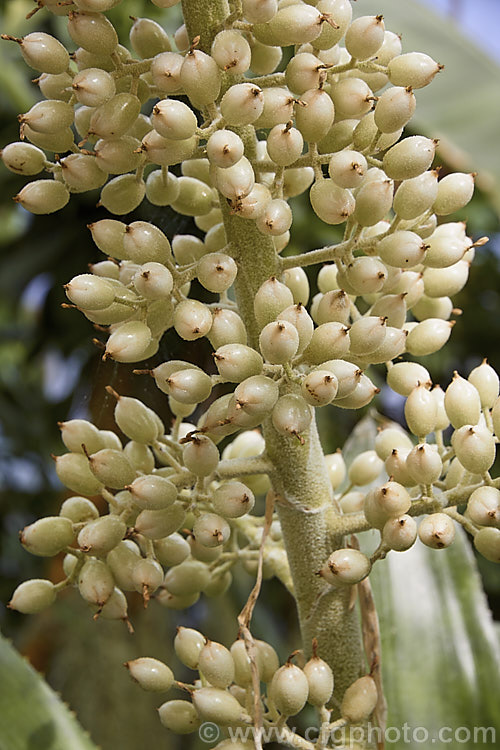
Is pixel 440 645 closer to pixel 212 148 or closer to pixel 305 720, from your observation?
pixel 212 148

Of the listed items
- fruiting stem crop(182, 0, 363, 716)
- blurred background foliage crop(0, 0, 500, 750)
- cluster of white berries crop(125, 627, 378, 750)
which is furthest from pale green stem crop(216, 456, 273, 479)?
blurred background foliage crop(0, 0, 500, 750)

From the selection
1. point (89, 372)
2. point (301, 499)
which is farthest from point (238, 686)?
point (89, 372)

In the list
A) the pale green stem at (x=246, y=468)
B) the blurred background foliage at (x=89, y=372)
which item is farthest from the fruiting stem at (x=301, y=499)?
the blurred background foliage at (x=89, y=372)

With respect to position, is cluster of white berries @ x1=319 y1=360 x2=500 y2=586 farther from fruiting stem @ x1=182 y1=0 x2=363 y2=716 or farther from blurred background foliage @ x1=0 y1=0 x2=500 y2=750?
blurred background foliage @ x1=0 y1=0 x2=500 y2=750

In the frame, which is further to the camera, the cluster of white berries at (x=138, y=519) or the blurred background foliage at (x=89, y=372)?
the blurred background foliage at (x=89, y=372)

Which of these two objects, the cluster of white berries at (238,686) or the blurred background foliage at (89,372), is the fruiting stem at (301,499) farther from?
the blurred background foliage at (89,372)

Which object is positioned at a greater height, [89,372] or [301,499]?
[301,499]

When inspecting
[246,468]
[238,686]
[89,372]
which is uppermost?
[246,468]

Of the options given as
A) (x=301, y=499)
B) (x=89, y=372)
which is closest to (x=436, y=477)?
(x=301, y=499)

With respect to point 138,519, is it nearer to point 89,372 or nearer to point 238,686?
point 238,686

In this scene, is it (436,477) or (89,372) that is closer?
(436,477)

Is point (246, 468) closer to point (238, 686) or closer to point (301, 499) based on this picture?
point (301, 499)
